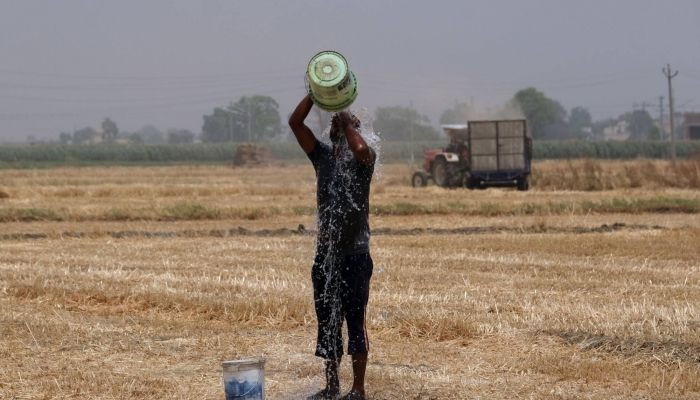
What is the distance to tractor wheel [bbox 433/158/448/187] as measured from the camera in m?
35.1

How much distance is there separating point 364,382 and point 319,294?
0.78m

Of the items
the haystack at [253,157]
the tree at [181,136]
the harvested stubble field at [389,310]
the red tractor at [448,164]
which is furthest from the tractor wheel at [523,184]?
the tree at [181,136]

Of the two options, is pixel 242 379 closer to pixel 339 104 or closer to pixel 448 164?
pixel 339 104

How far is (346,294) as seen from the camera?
263 inches

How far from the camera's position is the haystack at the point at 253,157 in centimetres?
6212

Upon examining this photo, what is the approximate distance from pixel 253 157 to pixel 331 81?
56718 millimetres

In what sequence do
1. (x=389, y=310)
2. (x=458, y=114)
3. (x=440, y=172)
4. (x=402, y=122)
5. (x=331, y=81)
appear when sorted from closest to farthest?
(x=331, y=81) → (x=389, y=310) → (x=440, y=172) → (x=458, y=114) → (x=402, y=122)

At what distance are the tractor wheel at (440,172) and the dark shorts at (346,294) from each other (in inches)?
1115

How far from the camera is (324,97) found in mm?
6320

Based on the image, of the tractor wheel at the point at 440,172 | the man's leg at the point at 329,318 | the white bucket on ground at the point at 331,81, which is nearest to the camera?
the white bucket on ground at the point at 331,81

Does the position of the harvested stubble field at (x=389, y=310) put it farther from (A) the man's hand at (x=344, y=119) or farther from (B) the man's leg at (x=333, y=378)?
(A) the man's hand at (x=344, y=119)

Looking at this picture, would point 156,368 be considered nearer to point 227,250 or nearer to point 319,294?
point 319,294

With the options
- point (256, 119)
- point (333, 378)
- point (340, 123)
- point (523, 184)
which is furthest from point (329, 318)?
point (256, 119)

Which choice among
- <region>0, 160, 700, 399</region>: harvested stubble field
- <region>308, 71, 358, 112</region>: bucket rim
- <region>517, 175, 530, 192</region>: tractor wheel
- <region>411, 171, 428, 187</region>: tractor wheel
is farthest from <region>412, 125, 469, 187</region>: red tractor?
<region>308, 71, 358, 112</region>: bucket rim
